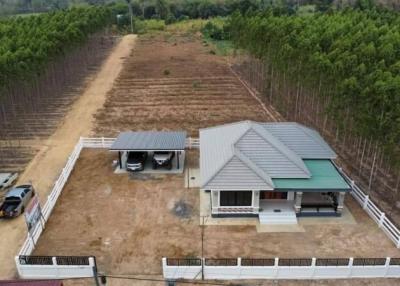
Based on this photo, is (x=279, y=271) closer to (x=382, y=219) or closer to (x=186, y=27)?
(x=382, y=219)

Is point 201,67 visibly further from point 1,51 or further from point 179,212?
point 179,212

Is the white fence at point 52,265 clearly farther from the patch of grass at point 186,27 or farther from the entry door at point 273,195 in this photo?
the patch of grass at point 186,27

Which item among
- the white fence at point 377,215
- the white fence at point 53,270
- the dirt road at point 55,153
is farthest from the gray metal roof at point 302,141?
the dirt road at point 55,153

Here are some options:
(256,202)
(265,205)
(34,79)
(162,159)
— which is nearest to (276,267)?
(256,202)

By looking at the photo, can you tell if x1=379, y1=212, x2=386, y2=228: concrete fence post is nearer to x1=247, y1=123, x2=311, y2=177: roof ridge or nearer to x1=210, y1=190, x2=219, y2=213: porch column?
x1=247, y1=123, x2=311, y2=177: roof ridge

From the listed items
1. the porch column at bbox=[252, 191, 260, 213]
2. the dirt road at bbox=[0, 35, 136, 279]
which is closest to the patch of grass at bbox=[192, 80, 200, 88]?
the dirt road at bbox=[0, 35, 136, 279]

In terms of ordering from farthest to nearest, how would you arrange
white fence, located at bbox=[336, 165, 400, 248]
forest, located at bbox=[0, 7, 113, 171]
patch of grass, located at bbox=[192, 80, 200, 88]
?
patch of grass, located at bbox=[192, 80, 200, 88]
forest, located at bbox=[0, 7, 113, 171]
white fence, located at bbox=[336, 165, 400, 248]
